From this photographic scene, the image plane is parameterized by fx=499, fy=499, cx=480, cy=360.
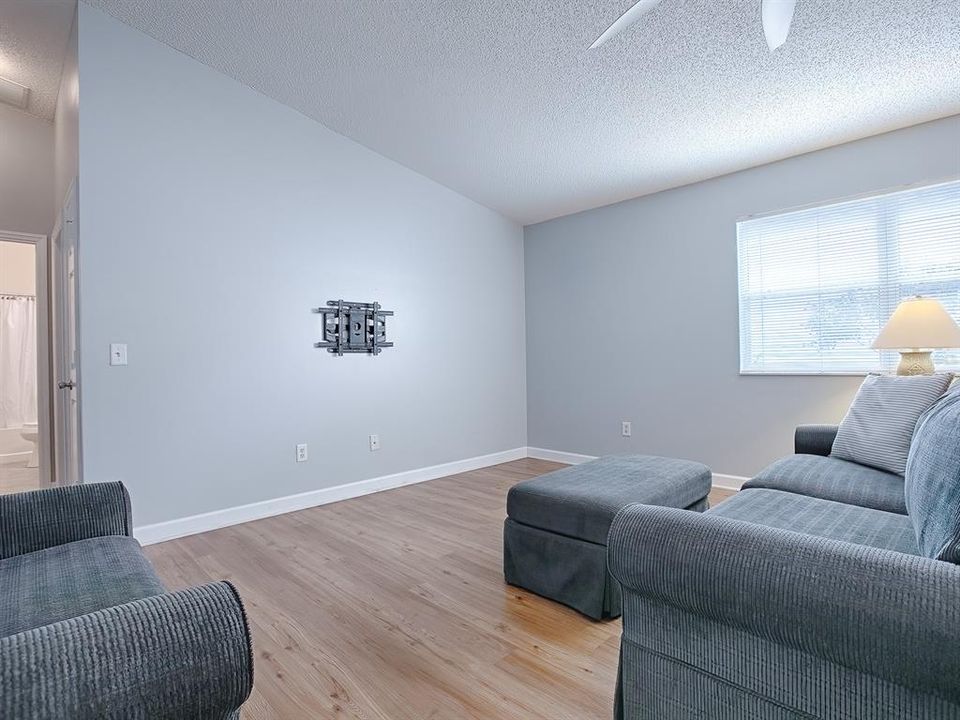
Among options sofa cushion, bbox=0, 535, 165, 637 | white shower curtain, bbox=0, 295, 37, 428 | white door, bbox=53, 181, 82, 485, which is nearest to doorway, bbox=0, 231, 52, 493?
white shower curtain, bbox=0, 295, 37, 428

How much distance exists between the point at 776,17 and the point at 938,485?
1.49 m

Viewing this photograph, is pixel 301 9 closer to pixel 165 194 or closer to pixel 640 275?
pixel 165 194

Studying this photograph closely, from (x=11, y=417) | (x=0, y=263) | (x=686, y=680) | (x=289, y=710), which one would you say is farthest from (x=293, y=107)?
(x=11, y=417)

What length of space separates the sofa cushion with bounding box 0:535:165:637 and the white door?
5.28 ft

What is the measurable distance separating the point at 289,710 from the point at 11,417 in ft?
22.6

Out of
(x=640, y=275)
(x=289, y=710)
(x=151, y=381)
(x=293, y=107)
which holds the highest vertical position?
(x=293, y=107)

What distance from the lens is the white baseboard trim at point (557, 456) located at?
4759 mm

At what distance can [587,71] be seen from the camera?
2822mm

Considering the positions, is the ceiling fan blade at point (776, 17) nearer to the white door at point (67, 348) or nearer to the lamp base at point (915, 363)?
the lamp base at point (915, 363)

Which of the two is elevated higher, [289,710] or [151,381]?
[151,381]

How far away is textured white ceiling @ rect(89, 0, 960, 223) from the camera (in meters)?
2.39

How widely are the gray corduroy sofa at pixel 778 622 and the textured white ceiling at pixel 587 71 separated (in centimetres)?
208

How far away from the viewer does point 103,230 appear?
9.11 feet

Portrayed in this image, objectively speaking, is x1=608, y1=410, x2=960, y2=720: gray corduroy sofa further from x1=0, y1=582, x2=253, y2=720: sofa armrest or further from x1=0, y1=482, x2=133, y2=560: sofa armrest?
x1=0, y1=482, x2=133, y2=560: sofa armrest
